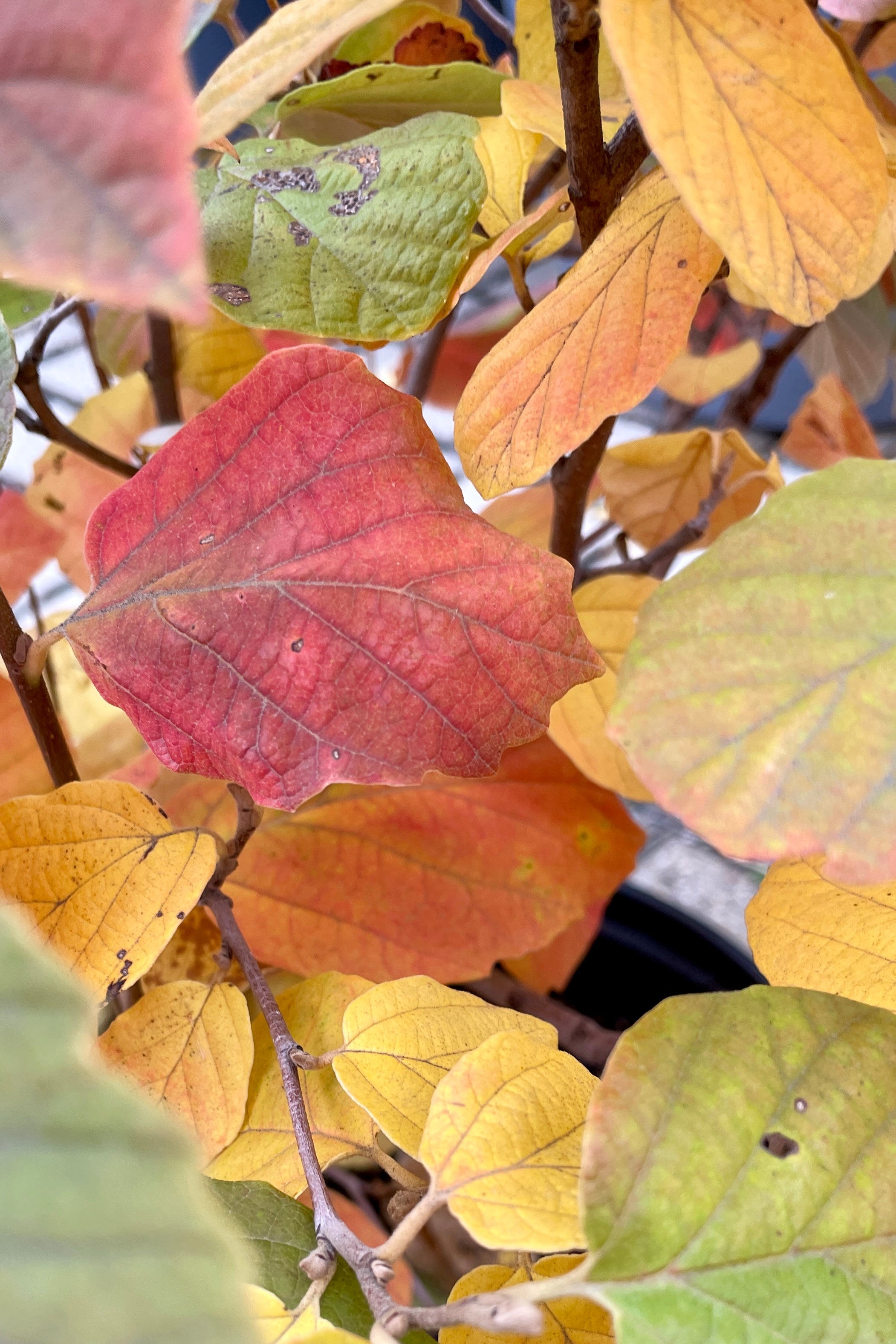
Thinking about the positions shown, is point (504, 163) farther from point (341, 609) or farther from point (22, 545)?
point (22, 545)

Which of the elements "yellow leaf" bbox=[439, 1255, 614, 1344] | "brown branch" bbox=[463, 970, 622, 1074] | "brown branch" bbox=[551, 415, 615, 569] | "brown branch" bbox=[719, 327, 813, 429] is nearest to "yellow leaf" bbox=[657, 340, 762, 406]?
"brown branch" bbox=[719, 327, 813, 429]

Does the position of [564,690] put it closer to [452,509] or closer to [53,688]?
[452,509]

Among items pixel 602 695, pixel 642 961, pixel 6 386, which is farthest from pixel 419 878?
pixel 642 961

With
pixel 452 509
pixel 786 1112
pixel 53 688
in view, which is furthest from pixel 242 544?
pixel 53 688

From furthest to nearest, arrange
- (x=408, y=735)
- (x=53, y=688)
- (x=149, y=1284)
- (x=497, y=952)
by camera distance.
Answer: (x=53, y=688) → (x=497, y=952) → (x=408, y=735) → (x=149, y=1284)

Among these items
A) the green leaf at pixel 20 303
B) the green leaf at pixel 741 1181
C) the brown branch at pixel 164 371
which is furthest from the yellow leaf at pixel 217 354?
the green leaf at pixel 741 1181

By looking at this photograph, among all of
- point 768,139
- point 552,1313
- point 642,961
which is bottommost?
point 642,961
